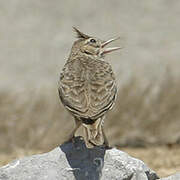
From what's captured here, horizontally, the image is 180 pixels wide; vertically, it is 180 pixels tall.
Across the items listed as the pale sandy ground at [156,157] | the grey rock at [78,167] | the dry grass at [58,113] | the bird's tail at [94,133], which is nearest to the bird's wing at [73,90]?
the bird's tail at [94,133]

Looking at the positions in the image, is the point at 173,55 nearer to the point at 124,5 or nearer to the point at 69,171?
the point at 124,5

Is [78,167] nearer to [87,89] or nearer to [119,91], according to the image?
[87,89]

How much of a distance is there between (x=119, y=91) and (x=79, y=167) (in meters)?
4.99

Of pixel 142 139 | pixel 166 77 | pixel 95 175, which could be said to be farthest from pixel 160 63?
pixel 95 175

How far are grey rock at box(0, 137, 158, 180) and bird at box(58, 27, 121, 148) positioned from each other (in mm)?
250

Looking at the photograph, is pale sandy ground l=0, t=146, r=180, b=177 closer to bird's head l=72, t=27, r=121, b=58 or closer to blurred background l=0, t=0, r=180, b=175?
blurred background l=0, t=0, r=180, b=175

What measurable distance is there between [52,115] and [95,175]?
5.04 metres

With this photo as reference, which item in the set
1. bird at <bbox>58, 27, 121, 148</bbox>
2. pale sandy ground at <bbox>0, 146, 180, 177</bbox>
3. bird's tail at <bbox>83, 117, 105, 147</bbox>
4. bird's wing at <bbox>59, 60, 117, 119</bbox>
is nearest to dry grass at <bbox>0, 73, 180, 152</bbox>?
pale sandy ground at <bbox>0, 146, 180, 177</bbox>

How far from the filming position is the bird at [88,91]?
6.77 metres

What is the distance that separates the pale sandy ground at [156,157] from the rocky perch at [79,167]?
9.45 ft

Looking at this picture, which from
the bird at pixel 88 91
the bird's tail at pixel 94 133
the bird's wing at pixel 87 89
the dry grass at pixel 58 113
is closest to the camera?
the bird's tail at pixel 94 133

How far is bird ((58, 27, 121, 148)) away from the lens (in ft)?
22.2

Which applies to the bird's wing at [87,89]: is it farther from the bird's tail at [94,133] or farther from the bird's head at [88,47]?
the bird's head at [88,47]

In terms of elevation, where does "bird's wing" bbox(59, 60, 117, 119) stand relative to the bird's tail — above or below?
above
